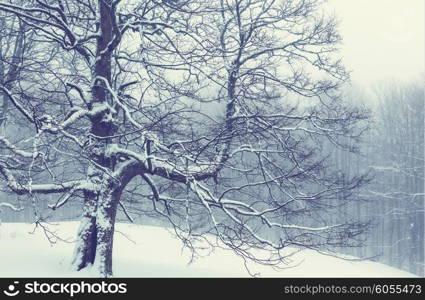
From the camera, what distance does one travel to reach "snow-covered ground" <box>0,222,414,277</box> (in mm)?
9820

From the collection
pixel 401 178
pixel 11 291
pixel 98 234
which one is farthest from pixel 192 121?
pixel 401 178

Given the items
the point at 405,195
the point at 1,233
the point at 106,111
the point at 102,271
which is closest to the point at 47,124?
the point at 106,111

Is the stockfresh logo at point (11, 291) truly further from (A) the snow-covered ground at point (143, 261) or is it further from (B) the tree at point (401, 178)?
(B) the tree at point (401, 178)

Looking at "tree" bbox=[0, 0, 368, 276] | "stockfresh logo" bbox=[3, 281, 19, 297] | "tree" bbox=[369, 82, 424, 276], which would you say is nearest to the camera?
"stockfresh logo" bbox=[3, 281, 19, 297]

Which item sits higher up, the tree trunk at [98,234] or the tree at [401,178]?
the tree at [401,178]

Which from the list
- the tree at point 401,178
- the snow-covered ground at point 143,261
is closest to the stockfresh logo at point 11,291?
the snow-covered ground at point 143,261

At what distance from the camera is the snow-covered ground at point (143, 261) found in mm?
9820

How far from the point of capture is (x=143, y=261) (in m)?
12.6

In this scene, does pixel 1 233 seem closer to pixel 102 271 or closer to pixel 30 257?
pixel 30 257

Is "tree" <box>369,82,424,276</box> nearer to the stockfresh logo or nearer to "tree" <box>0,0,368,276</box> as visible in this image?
"tree" <box>0,0,368,276</box>

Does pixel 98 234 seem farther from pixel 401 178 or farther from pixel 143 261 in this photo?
pixel 401 178

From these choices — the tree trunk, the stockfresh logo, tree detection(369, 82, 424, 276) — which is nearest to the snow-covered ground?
the tree trunk

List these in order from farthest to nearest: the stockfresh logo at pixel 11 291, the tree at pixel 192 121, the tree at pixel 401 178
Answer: the tree at pixel 401 178, the tree at pixel 192 121, the stockfresh logo at pixel 11 291

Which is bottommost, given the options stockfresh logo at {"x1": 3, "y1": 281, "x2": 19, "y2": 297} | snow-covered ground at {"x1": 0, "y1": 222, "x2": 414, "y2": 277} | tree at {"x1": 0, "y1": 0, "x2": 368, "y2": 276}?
stockfresh logo at {"x1": 3, "y1": 281, "x2": 19, "y2": 297}
